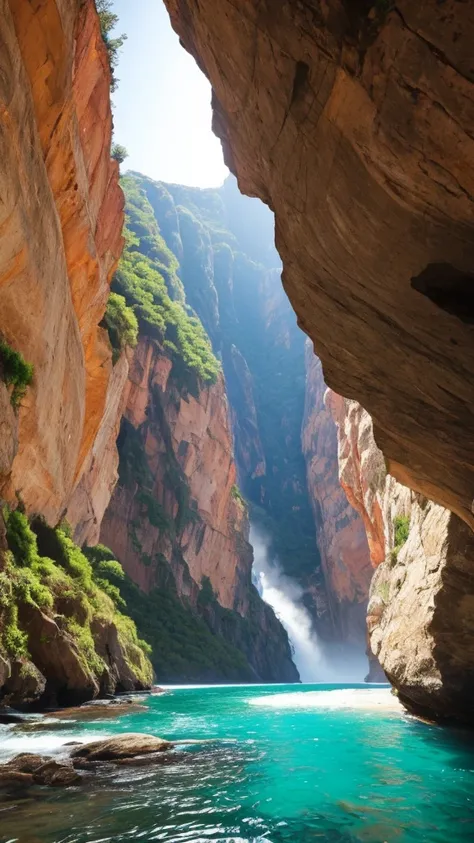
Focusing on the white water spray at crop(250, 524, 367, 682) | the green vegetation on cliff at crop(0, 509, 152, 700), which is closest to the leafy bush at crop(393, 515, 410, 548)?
the green vegetation on cliff at crop(0, 509, 152, 700)

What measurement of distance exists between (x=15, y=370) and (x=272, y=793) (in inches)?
418

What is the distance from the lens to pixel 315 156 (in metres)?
6.79

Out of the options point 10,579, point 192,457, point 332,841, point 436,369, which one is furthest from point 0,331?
point 192,457

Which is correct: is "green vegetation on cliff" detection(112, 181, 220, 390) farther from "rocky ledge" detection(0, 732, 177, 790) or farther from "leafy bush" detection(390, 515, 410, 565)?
"rocky ledge" detection(0, 732, 177, 790)

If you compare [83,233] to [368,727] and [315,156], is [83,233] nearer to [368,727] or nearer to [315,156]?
[315,156]

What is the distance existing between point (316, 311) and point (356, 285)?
1859mm

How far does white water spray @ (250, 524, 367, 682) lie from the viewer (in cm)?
7300

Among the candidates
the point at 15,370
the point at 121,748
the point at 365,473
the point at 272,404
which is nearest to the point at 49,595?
the point at 15,370

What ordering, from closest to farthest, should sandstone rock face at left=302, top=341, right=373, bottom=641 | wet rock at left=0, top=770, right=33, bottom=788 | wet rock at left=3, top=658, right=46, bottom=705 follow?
wet rock at left=0, top=770, right=33, bottom=788
wet rock at left=3, top=658, right=46, bottom=705
sandstone rock face at left=302, top=341, right=373, bottom=641

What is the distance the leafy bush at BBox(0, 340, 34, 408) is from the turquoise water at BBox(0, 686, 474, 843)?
25.0 ft

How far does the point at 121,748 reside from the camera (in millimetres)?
9180

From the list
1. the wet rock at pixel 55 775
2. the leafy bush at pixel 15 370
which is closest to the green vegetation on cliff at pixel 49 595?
the leafy bush at pixel 15 370

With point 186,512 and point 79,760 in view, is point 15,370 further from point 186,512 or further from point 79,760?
point 186,512

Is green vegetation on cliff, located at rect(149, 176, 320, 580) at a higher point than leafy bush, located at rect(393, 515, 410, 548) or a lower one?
higher
